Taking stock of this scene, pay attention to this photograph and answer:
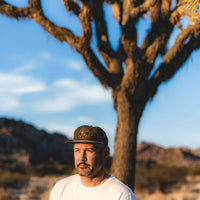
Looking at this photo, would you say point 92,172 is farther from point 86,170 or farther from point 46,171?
point 46,171

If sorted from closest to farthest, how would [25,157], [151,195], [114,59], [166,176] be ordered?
[114,59]
[151,195]
[166,176]
[25,157]

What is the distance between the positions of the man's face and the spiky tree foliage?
5.23 meters

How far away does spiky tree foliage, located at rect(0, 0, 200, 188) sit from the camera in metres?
8.40

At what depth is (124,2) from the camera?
31.5ft

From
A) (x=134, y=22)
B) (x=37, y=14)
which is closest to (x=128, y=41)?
(x=134, y=22)

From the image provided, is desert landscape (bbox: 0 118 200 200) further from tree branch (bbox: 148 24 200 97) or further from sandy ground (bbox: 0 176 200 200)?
tree branch (bbox: 148 24 200 97)

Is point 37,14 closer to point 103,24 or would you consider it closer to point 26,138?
point 103,24

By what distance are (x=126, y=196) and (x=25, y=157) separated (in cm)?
2853

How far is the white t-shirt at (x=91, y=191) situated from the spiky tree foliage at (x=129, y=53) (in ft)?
17.1

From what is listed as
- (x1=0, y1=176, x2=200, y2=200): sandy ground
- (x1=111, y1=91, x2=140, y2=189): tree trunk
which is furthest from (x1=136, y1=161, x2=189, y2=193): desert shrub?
(x1=111, y1=91, x2=140, y2=189): tree trunk

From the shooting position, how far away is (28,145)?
110ft

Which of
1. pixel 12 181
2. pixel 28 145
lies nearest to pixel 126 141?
pixel 12 181

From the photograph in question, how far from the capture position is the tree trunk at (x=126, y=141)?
873cm

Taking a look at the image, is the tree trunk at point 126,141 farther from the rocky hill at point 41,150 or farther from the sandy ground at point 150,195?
the rocky hill at point 41,150
